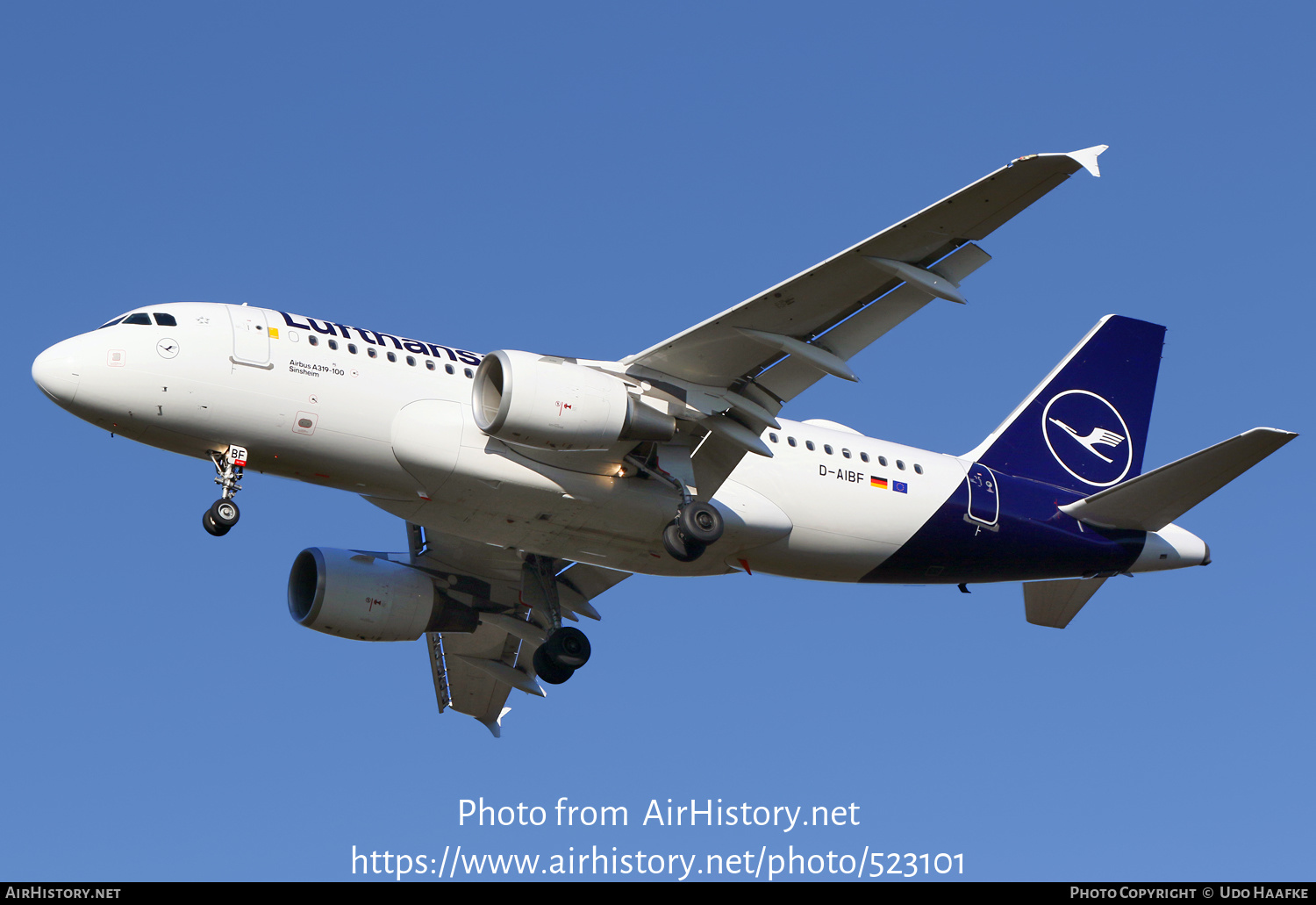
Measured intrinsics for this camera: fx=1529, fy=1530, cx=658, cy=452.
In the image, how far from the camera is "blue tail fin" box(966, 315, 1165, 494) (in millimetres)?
29266

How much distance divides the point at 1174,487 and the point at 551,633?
11318 mm

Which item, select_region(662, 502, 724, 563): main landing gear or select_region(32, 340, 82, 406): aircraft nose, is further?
select_region(662, 502, 724, 563): main landing gear

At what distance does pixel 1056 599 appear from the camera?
97.3 feet

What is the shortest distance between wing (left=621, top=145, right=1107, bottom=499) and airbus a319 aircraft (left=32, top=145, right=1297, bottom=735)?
34mm

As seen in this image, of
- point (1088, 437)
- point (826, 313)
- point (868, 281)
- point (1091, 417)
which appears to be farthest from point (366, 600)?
point (1091, 417)

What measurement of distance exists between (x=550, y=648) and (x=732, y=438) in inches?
225

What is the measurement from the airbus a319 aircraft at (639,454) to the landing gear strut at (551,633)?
0.13ft

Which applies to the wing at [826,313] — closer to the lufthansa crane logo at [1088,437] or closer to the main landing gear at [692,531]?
the main landing gear at [692,531]

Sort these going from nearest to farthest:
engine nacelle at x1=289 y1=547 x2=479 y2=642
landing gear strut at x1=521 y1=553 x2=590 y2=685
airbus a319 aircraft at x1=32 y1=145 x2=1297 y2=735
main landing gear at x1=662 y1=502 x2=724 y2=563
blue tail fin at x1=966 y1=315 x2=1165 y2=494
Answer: airbus a319 aircraft at x1=32 y1=145 x2=1297 y2=735 < main landing gear at x1=662 y1=502 x2=724 y2=563 < landing gear strut at x1=521 y1=553 x2=590 y2=685 < engine nacelle at x1=289 y1=547 x2=479 y2=642 < blue tail fin at x1=966 y1=315 x2=1165 y2=494

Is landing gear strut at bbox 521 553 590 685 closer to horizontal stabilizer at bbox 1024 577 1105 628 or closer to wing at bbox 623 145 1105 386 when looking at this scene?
wing at bbox 623 145 1105 386

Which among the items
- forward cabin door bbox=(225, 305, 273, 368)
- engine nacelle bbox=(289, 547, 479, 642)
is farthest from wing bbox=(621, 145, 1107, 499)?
engine nacelle bbox=(289, 547, 479, 642)

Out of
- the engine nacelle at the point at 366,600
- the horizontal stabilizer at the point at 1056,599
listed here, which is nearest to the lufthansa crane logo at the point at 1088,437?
the horizontal stabilizer at the point at 1056,599

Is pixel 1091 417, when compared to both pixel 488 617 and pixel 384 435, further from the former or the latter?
pixel 384 435
